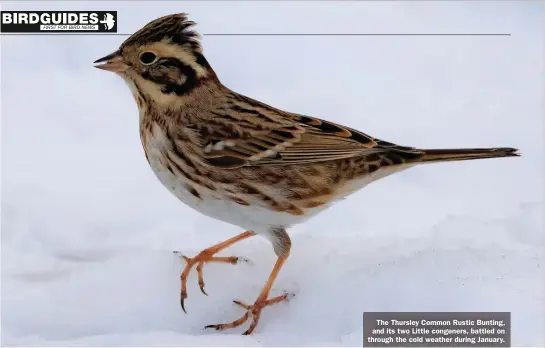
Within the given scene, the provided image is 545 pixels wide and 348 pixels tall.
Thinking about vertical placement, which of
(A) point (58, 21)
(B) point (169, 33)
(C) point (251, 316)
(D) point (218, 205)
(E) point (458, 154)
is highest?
(A) point (58, 21)

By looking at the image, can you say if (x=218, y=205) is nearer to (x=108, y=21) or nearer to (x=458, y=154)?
(x=458, y=154)

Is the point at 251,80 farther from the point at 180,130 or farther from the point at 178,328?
the point at 178,328

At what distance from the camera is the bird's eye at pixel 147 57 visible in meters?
4.74

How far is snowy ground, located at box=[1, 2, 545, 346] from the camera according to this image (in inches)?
195

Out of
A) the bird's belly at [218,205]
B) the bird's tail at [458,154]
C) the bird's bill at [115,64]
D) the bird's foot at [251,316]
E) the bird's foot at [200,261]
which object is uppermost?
the bird's bill at [115,64]

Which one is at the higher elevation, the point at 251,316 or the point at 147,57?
the point at 147,57

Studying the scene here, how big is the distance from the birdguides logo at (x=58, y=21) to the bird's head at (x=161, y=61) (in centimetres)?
60

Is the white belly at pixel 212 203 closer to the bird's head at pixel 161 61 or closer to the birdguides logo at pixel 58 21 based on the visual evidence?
the bird's head at pixel 161 61

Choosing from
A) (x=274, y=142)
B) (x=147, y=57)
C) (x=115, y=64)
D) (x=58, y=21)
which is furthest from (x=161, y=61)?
(x=58, y=21)

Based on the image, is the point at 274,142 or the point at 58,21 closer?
the point at 274,142

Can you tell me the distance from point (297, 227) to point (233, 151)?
0.94 metres

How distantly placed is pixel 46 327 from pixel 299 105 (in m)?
2.05

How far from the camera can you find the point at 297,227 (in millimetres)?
5520

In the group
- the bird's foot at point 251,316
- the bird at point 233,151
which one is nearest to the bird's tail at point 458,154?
the bird at point 233,151
